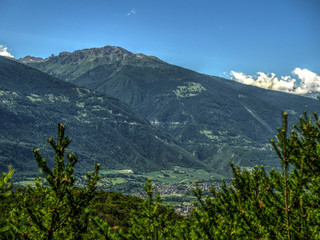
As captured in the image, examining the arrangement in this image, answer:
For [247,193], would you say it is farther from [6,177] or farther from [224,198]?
[6,177]

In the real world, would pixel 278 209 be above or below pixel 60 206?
above

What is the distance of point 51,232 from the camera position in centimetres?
1256

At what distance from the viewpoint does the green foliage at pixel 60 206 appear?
12.2m

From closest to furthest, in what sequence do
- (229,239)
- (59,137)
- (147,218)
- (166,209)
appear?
(59,137), (229,239), (147,218), (166,209)

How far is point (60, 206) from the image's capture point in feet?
41.2

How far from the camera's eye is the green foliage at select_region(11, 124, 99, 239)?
12.2 meters

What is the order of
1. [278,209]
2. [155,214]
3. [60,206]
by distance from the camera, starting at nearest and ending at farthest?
[60,206] → [278,209] → [155,214]

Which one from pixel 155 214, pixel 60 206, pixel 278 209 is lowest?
pixel 155 214

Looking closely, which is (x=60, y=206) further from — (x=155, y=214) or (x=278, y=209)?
(x=278, y=209)

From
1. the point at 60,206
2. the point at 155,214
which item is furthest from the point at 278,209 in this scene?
the point at 60,206

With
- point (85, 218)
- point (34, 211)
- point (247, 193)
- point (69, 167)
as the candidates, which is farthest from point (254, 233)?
point (34, 211)

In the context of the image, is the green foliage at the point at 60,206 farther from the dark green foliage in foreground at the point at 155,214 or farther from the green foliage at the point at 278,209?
the green foliage at the point at 278,209

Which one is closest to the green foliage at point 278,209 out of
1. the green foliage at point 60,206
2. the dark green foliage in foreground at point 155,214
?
the dark green foliage in foreground at point 155,214

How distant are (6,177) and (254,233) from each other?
934 cm
